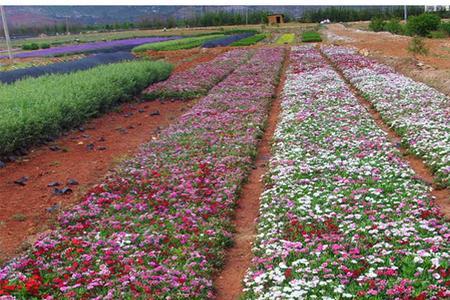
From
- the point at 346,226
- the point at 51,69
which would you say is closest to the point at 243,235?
the point at 346,226

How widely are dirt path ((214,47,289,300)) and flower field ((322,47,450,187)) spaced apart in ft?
12.9

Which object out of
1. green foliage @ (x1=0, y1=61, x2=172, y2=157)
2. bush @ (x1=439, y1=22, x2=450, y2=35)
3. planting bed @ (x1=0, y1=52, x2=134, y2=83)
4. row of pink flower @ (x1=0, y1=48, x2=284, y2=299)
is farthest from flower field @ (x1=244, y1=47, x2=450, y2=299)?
bush @ (x1=439, y1=22, x2=450, y2=35)

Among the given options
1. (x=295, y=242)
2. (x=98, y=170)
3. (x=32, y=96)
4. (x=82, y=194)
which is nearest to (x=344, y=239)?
(x=295, y=242)

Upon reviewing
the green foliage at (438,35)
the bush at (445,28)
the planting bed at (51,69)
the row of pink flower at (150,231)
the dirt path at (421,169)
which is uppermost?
the planting bed at (51,69)

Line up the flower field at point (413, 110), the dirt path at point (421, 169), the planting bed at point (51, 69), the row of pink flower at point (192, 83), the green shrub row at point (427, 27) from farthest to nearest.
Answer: the green shrub row at point (427, 27) → the planting bed at point (51, 69) → the row of pink flower at point (192, 83) → the flower field at point (413, 110) → the dirt path at point (421, 169)

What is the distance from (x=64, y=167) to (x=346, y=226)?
325 inches

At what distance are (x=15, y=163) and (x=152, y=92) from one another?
39.4 feet

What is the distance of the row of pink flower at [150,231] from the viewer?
704 cm

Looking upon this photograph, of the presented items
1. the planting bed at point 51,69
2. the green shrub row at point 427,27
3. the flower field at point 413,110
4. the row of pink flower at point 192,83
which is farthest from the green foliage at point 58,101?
the green shrub row at point 427,27

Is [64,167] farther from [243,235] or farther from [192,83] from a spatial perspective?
[192,83]

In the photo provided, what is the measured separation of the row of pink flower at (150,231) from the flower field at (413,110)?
439 cm

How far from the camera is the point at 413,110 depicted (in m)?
17.1

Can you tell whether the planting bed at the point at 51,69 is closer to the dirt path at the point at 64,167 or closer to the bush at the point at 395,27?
the dirt path at the point at 64,167

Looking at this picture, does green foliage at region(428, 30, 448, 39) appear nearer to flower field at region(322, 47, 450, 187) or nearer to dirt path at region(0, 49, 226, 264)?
flower field at region(322, 47, 450, 187)
